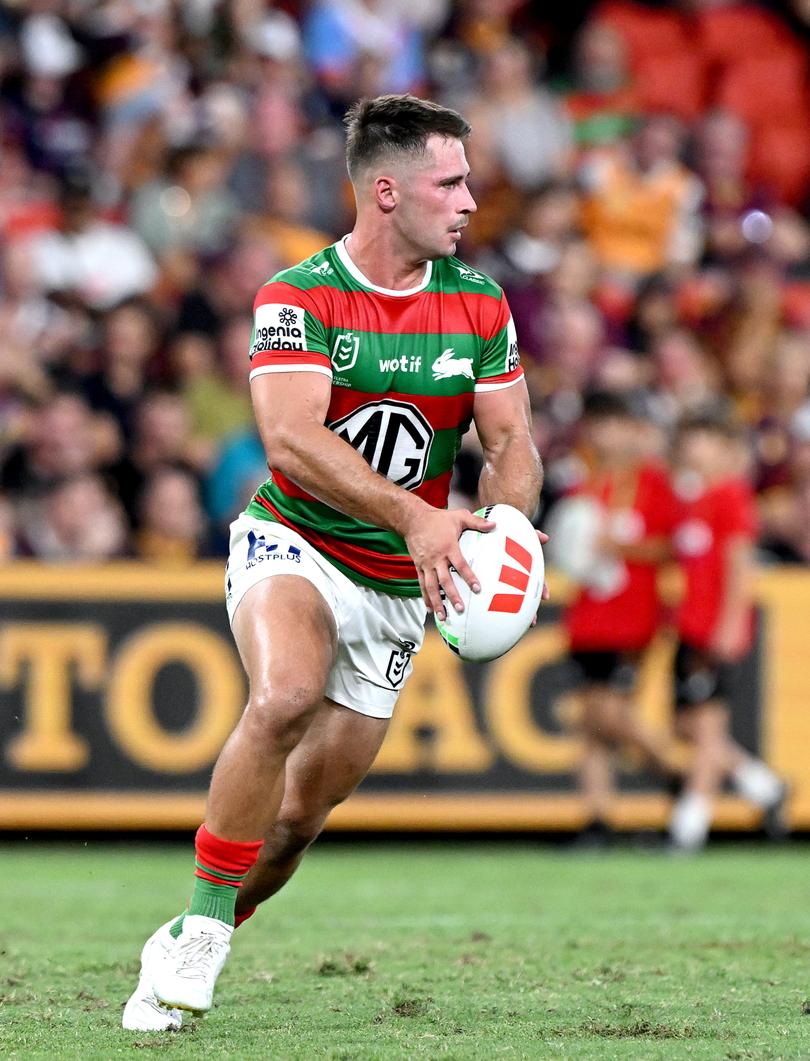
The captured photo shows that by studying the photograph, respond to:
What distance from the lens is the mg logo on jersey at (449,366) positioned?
212 inches

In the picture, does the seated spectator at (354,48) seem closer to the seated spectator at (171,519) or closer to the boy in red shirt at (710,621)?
the seated spectator at (171,519)

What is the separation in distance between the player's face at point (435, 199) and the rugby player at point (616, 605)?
5.50 metres

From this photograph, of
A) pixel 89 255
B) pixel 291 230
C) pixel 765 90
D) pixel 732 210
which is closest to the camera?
pixel 89 255

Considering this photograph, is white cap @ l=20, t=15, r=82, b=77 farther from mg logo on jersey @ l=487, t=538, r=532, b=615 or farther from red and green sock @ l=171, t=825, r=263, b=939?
red and green sock @ l=171, t=825, r=263, b=939

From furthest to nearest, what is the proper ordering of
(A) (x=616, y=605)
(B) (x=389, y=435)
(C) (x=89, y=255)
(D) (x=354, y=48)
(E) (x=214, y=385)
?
(D) (x=354, y=48) → (C) (x=89, y=255) → (E) (x=214, y=385) → (A) (x=616, y=605) → (B) (x=389, y=435)

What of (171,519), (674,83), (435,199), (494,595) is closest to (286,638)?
(494,595)

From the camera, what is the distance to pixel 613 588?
1072cm

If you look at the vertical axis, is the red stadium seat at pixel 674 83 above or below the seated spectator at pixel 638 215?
above

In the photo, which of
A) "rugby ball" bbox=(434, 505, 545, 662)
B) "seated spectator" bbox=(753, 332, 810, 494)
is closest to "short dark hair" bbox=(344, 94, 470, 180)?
"rugby ball" bbox=(434, 505, 545, 662)

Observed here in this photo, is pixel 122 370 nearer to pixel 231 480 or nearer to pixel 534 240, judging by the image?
pixel 231 480

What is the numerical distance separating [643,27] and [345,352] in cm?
1289

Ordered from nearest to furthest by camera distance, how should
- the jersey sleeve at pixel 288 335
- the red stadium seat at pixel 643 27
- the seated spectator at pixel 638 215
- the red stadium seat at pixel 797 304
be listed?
1. the jersey sleeve at pixel 288 335
2. the red stadium seat at pixel 797 304
3. the seated spectator at pixel 638 215
4. the red stadium seat at pixel 643 27

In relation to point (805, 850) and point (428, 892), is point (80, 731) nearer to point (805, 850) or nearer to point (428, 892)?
point (428, 892)

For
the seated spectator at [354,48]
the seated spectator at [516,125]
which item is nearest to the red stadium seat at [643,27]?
the seated spectator at [516,125]
